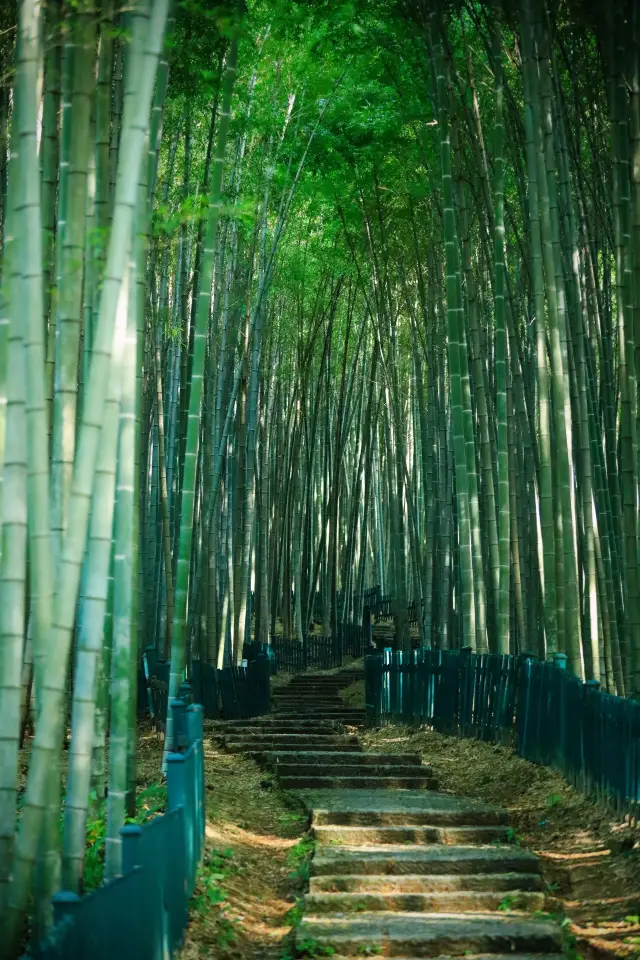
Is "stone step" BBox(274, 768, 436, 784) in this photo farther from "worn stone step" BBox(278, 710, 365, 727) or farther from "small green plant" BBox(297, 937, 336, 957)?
"worn stone step" BBox(278, 710, 365, 727)

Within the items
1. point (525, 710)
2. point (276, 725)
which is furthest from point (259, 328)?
point (525, 710)

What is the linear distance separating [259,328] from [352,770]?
4786 mm

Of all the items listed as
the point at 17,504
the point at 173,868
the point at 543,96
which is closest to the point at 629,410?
the point at 543,96

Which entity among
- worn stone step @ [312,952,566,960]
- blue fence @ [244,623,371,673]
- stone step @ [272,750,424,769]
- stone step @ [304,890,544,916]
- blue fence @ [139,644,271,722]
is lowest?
worn stone step @ [312,952,566,960]

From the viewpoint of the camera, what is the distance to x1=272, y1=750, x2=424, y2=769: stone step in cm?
610

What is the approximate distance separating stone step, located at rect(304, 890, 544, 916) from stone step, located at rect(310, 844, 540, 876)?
25cm

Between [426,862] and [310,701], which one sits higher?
[310,701]

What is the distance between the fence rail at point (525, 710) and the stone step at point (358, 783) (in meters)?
0.58

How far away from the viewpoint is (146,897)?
107 inches

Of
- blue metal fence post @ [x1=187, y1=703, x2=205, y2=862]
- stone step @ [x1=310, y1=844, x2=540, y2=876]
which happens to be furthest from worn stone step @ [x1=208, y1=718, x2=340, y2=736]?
stone step @ [x1=310, y1=844, x2=540, y2=876]

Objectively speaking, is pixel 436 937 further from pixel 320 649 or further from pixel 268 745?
pixel 320 649

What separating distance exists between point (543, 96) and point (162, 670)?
413 centimetres

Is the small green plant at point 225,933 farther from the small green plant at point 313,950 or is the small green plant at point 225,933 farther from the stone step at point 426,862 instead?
the stone step at point 426,862

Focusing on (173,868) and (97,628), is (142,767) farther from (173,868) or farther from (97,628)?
(97,628)
